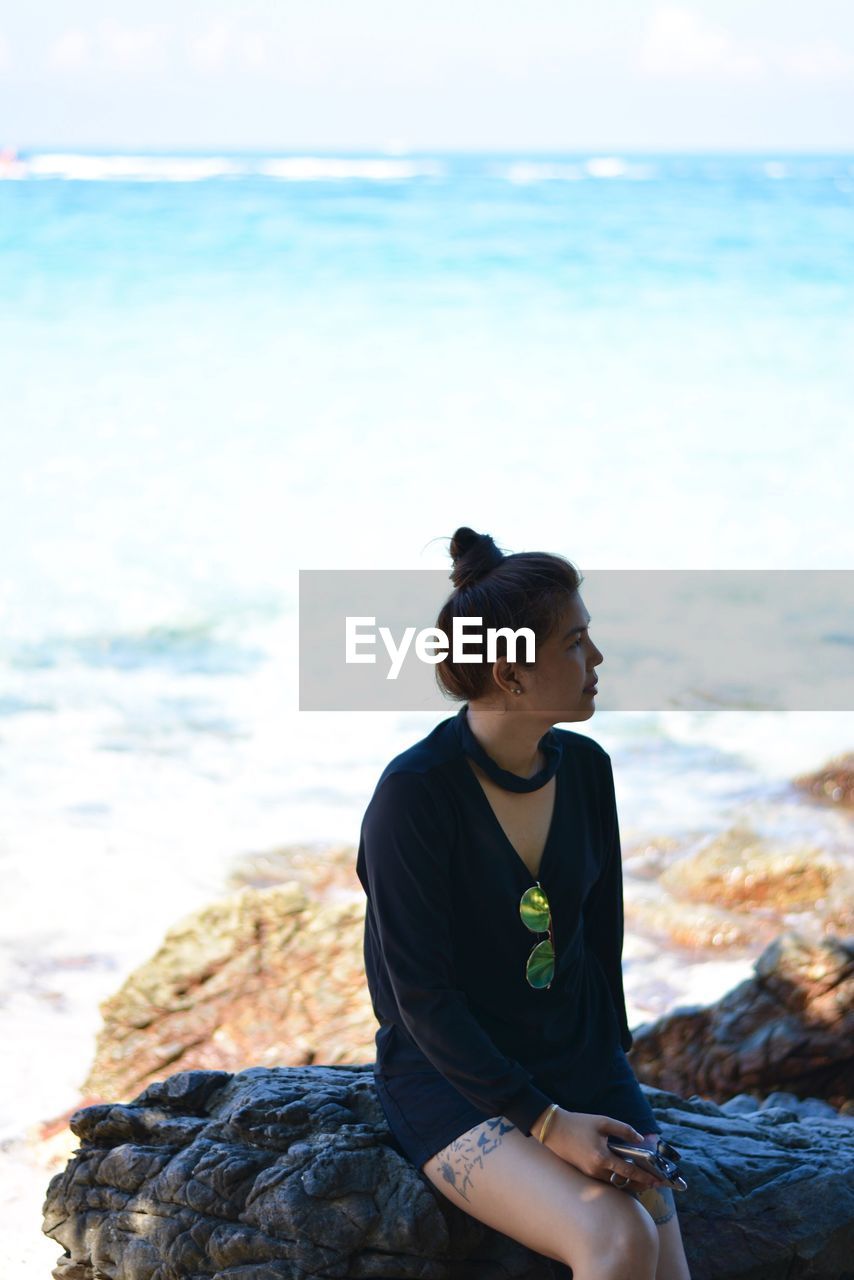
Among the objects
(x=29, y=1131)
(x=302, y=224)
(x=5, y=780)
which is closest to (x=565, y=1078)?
(x=29, y=1131)

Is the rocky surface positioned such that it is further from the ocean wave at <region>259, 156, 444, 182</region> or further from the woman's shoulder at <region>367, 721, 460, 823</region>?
the ocean wave at <region>259, 156, 444, 182</region>

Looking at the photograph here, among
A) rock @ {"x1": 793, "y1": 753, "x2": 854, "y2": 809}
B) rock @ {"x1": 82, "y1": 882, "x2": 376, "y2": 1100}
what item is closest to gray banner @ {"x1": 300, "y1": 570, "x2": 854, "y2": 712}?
rock @ {"x1": 793, "y1": 753, "x2": 854, "y2": 809}

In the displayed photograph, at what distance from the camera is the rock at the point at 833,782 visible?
662 cm

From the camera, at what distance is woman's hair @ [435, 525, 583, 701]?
2.34 metres

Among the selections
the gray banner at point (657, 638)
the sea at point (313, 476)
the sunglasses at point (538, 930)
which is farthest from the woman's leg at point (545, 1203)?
the gray banner at point (657, 638)

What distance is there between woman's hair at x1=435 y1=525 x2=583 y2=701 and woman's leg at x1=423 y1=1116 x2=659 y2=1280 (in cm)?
71

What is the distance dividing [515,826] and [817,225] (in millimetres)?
26094

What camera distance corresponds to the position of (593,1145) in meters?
2.10

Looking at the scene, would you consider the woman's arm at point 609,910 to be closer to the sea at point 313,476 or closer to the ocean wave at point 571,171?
the sea at point 313,476

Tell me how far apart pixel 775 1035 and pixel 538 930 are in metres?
1.82

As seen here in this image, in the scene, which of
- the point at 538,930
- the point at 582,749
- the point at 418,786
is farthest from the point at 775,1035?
the point at 418,786

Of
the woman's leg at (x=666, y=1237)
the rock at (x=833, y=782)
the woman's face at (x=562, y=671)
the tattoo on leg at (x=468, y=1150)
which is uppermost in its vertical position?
the rock at (x=833, y=782)

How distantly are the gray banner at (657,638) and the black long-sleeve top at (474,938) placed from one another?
5133 mm

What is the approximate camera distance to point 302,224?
24969 millimetres
